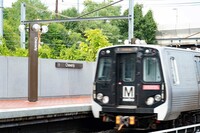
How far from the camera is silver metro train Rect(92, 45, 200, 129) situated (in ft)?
39.8

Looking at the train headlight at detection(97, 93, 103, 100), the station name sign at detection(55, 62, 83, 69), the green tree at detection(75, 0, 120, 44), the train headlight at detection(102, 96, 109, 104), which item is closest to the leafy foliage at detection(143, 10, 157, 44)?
the green tree at detection(75, 0, 120, 44)

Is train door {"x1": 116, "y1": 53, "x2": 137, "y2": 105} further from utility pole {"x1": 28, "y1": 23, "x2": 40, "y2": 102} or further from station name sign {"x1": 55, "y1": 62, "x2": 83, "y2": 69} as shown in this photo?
station name sign {"x1": 55, "y1": 62, "x2": 83, "y2": 69}

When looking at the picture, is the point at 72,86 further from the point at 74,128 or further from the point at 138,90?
the point at 138,90

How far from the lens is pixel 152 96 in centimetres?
1217

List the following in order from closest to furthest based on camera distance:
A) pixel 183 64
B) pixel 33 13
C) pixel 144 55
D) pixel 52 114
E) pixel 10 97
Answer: pixel 52 114, pixel 144 55, pixel 183 64, pixel 10 97, pixel 33 13

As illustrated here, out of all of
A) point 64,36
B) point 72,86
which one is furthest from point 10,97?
point 64,36

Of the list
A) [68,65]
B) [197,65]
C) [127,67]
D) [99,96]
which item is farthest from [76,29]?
[127,67]

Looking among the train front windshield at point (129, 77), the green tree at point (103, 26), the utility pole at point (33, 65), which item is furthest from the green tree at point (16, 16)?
the train front windshield at point (129, 77)

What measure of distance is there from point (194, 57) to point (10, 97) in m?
6.47

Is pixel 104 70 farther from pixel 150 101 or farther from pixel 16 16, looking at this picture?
pixel 16 16

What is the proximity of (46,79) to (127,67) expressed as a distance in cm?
517

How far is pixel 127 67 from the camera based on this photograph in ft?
42.2

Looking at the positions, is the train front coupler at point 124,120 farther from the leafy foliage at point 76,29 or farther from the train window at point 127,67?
the leafy foliage at point 76,29

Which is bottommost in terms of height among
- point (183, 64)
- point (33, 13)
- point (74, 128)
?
point (74, 128)
